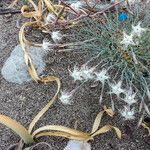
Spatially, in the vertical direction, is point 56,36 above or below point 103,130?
above

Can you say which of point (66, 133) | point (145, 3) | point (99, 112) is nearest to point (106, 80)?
point (99, 112)

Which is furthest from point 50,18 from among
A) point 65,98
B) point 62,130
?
point 62,130

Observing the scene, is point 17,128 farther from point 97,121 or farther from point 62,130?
point 97,121

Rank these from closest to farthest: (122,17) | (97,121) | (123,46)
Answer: (97,121) < (123,46) < (122,17)

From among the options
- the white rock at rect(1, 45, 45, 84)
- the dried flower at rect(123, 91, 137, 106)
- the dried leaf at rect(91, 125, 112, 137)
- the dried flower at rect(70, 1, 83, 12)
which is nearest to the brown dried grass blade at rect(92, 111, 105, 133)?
the dried leaf at rect(91, 125, 112, 137)

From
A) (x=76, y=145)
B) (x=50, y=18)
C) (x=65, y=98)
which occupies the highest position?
(x=50, y=18)

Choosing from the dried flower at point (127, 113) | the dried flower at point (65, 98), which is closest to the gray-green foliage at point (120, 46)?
the dried flower at point (127, 113)

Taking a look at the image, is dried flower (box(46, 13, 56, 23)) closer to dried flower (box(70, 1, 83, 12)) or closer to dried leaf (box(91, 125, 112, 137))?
dried flower (box(70, 1, 83, 12))

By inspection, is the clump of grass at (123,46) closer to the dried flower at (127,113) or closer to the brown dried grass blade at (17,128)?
the dried flower at (127,113)

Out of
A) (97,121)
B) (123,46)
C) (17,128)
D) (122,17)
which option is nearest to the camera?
(17,128)
